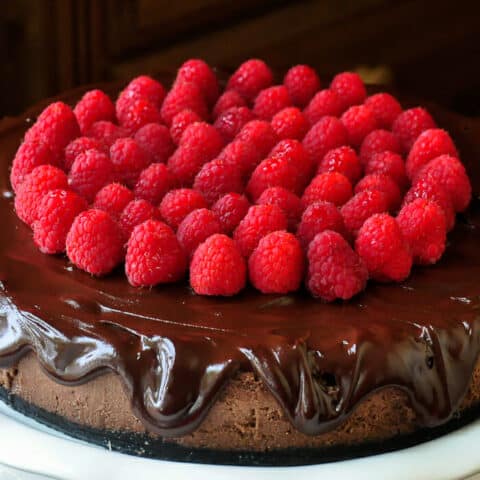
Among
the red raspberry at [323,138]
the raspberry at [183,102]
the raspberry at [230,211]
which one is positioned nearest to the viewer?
the raspberry at [230,211]

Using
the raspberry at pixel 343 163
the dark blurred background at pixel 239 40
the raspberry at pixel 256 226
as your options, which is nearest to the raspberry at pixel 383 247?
the raspberry at pixel 256 226

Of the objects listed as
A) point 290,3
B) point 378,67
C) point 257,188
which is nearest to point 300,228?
point 257,188

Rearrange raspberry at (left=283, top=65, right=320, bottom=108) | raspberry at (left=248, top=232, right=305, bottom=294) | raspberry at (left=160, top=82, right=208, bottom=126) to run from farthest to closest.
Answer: raspberry at (left=283, top=65, right=320, bottom=108) < raspberry at (left=160, top=82, right=208, bottom=126) < raspberry at (left=248, top=232, right=305, bottom=294)

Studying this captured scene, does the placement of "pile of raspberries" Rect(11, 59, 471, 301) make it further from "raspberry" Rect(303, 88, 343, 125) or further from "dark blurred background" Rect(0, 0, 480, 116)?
"dark blurred background" Rect(0, 0, 480, 116)

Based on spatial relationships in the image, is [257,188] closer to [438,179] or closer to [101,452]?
[438,179]

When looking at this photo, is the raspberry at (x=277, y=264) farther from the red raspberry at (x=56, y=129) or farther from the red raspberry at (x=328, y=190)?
the red raspberry at (x=56, y=129)

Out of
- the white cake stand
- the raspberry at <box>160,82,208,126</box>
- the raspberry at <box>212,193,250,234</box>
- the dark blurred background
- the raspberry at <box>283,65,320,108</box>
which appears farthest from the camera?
the dark blurred background

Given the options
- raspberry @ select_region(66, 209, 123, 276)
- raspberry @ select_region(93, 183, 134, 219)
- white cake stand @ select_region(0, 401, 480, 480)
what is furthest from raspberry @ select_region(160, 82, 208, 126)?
white cake stand @ select_region(0, 401, 480, 480)
